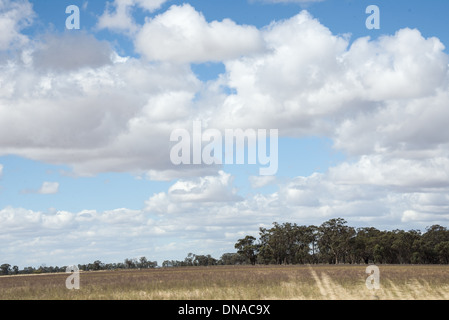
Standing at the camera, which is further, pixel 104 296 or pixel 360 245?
pixel 360 245

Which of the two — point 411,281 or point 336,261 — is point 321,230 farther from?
point 411,281

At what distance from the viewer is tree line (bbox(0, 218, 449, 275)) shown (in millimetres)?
140375

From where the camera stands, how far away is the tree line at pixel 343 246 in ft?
461

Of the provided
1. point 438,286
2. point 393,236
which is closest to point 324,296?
point 438,286

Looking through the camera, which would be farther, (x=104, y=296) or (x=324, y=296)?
(x=104, y=296)

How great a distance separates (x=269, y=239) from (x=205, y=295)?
123693 millimetres

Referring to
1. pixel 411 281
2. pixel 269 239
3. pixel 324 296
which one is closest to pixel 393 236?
pixel 269 239

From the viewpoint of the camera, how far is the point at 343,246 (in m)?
148

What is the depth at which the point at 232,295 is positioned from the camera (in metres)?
37.5
